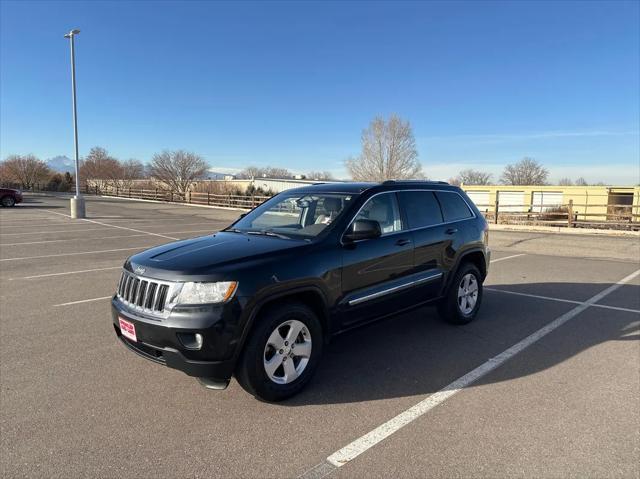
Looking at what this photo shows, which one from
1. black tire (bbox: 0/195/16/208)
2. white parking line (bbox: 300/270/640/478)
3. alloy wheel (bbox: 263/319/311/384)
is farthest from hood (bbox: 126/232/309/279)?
black tire (bbox: 0/195/16/208)

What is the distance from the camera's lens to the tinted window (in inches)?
191

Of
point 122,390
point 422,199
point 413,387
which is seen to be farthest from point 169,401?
point 422,199

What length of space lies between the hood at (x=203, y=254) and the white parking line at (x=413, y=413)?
4.93 ft

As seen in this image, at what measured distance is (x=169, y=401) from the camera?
3.55 m

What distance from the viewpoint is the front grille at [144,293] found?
129 inches

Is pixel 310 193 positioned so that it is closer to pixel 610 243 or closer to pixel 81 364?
pixel 81 364

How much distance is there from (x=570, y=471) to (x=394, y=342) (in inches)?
92.0

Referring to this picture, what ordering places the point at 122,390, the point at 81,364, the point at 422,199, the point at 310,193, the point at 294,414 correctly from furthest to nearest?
the point at 422,199 → the point at 310,193 → the point at 81,364 → the point at 122,390 → the point at 294,414

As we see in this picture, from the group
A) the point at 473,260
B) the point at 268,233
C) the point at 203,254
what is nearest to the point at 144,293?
the point at 203,254

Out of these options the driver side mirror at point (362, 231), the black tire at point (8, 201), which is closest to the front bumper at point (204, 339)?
the driver side mirror at point (362, 231)

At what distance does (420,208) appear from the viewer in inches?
199

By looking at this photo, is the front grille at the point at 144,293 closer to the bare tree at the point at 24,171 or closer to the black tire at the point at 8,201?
the black tire at the point at 8,201

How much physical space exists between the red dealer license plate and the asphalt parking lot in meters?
0.53

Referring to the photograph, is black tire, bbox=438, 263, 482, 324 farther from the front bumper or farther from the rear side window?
the front bumper
